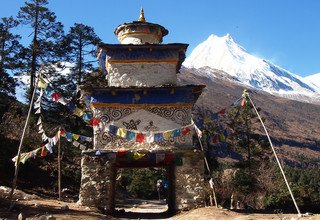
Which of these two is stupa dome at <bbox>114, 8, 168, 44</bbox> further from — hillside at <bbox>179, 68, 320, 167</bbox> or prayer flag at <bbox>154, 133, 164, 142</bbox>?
hillside at <bbox>179, 68, 320, 167</bbox>

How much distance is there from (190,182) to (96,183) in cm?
351

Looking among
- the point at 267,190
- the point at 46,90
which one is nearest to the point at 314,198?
the point at 267,190

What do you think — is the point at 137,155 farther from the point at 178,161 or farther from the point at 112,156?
the point at 178,161

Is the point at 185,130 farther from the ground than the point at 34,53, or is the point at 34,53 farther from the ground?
the point at 34,53

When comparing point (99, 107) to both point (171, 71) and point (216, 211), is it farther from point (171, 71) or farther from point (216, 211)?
point (216, 211)

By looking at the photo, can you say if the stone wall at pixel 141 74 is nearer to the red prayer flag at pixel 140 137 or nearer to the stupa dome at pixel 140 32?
the stupa dome at pixel 140 32

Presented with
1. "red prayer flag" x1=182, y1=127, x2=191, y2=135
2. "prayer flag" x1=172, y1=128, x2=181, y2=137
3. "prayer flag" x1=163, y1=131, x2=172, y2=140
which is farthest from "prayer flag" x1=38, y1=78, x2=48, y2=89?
"red prayer flag" x1=182, y1=127, x2=191, y2=135

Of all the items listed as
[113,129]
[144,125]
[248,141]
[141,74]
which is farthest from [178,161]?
[248,141]

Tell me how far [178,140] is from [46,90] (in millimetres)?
5356

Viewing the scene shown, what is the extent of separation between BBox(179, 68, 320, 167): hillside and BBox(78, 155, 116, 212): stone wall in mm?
100233

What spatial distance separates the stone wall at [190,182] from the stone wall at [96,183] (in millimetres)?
2585

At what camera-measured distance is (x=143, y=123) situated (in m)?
15.6

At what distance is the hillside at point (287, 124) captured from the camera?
407 feet

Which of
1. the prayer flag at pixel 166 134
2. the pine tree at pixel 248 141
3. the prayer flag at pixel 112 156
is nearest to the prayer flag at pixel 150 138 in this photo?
the prayer flag at pixel 166 134
